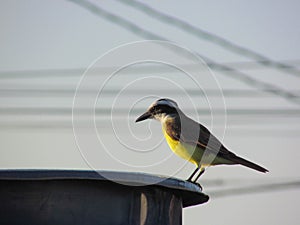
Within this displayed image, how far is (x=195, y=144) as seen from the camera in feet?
32.9

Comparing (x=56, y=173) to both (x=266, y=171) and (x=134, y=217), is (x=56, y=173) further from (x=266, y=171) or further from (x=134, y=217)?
(x=266, y=171)

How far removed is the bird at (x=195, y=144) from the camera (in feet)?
32.7

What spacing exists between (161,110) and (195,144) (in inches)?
37.7

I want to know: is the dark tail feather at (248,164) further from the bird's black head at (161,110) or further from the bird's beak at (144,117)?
the bird's beak at (144,117)

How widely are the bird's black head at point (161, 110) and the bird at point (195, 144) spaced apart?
0.02m

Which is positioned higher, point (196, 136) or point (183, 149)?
point (196, 136)

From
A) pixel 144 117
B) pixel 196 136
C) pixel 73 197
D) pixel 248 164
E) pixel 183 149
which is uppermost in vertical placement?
pixel 144 117

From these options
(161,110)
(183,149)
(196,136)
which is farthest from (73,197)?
(161,110)

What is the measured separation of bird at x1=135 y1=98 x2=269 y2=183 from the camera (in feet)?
32.7

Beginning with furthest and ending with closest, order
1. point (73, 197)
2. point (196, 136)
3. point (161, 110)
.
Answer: point (161, 110)
point (196, 136)
point (73, 197)

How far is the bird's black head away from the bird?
0.02 metres

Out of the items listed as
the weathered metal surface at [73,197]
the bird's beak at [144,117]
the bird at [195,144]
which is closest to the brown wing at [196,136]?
the bird at [195,144]

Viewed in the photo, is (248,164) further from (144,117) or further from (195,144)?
(144,117)

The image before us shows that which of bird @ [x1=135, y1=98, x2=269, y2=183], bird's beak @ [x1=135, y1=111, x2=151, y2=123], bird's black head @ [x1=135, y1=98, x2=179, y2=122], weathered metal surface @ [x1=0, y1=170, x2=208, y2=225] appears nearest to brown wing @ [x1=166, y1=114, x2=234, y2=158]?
bird @ [x1=135, y1=98, x2=269, y2=183]
